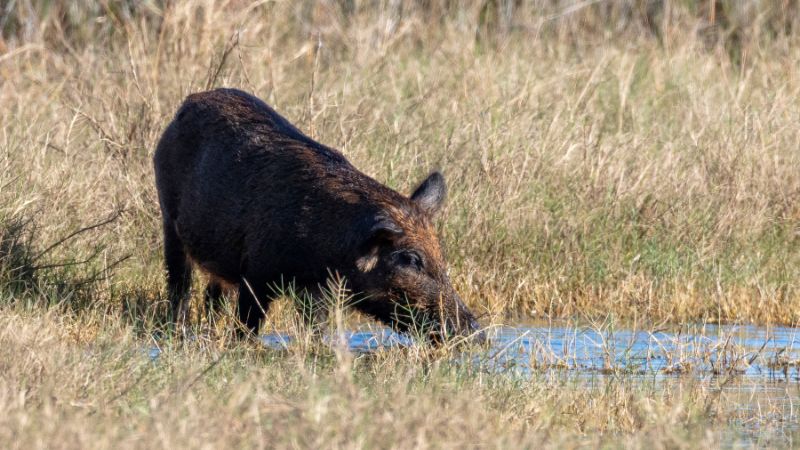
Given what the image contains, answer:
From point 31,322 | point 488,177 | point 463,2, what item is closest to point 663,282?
point 488,177

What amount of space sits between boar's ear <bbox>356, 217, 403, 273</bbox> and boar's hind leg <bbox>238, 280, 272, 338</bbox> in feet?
2.10

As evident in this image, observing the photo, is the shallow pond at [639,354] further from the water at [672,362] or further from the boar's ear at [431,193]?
the boar's ear at [431,193]

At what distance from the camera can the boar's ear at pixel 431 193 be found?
7.47 metres

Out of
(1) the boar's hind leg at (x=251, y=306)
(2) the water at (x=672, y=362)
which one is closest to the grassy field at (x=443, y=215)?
(2) the water at (x=672, y=362)

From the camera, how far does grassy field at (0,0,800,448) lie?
16.8 ft

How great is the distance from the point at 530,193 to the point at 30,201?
3.55 metres

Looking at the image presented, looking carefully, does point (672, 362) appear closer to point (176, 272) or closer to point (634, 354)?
point (634, 354)

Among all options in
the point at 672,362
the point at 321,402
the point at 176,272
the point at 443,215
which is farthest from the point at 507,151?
the point at 321,402

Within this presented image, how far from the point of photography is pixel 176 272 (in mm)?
8391

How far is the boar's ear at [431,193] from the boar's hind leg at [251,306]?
97 centimetres

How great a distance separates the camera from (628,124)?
1201cm

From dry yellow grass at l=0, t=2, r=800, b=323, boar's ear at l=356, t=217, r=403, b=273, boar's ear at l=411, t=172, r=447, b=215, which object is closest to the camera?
boar's ear at l=356, t=217, r=403, b=273

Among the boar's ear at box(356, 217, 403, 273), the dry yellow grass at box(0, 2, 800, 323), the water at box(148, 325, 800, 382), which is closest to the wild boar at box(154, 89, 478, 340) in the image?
the boar's ear at box(356, 217, 403, 273)

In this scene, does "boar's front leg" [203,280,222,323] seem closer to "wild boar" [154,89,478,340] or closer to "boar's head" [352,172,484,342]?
"wild boar" [154,89,478,340]
